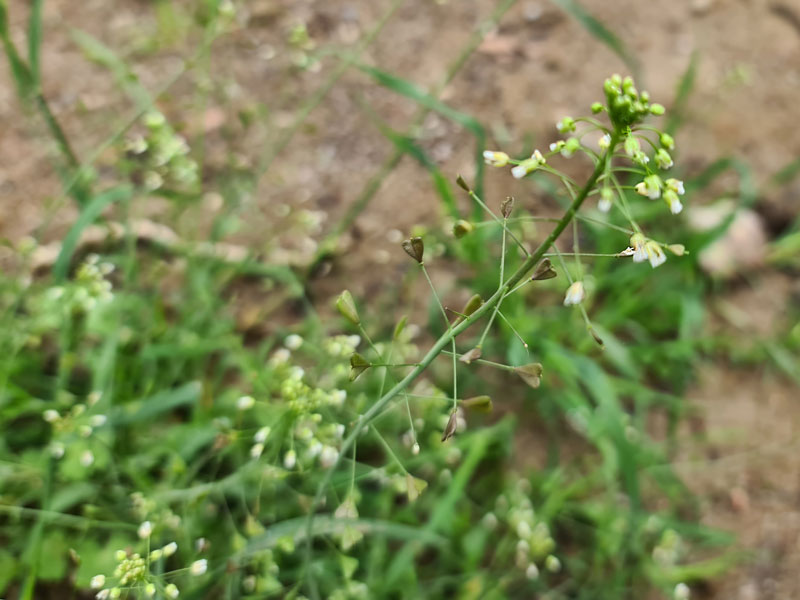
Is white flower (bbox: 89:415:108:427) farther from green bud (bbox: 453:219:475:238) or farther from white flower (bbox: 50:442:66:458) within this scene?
green bud (bbox: 453:219:475:238)

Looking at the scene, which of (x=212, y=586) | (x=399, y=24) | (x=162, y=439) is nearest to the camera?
(x=212, y=586)

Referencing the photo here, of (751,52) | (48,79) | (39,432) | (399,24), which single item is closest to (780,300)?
(751,52)

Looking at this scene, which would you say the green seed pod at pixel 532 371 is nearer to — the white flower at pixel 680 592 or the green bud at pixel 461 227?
the green bud at pixel 461 227

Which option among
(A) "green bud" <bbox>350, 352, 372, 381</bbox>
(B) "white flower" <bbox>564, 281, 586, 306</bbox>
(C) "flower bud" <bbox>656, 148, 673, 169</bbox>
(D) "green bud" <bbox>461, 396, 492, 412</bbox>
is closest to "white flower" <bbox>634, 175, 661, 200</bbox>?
(C) "flower bud" <bbox>656, 148, 673, 169</bbox>

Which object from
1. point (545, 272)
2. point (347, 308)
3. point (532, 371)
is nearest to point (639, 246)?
point (545, 272)

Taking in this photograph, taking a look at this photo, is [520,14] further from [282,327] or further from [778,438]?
[778,438]
